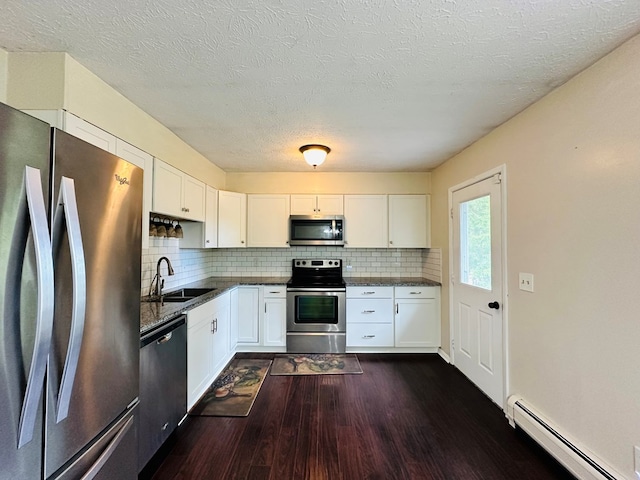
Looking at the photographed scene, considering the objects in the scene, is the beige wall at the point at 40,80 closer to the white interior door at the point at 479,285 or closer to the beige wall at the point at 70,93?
the beige wall at the point at 70,93

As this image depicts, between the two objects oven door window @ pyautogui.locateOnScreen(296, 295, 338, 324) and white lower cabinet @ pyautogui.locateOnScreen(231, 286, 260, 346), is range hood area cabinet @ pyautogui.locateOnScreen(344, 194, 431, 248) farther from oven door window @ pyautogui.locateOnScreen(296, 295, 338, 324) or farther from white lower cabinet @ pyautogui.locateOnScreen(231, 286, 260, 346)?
white lower cabinet @ pyautogui.locateOnScreen(231, 286, 260, 346)

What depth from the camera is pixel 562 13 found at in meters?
1.23

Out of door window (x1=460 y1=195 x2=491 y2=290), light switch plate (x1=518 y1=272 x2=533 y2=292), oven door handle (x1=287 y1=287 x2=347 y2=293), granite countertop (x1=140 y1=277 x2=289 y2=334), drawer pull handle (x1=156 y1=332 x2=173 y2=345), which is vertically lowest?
drawer pull handle (x1=156 y1=332 x2=173 y2=345)

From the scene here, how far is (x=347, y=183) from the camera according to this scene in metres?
4.02

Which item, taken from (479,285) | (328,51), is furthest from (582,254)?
(328,51)

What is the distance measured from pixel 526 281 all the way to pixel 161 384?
103 inches

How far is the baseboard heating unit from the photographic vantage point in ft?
5.00

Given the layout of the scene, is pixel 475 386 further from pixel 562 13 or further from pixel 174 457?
pixel 562 13

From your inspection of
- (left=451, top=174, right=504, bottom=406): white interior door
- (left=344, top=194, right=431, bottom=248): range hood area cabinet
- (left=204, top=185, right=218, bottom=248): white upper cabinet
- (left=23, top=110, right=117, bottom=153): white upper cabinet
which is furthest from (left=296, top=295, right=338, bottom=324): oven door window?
(left=23, top=110, right=117, bottom=153): white upper cabinet

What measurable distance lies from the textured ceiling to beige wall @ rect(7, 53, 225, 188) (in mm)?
57

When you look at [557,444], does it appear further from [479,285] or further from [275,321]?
[275,321]

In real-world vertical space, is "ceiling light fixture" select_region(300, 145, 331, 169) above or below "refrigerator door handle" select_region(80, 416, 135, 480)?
above

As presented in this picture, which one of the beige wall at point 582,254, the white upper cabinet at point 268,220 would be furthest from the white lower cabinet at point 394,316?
the beige wall at point 582,254

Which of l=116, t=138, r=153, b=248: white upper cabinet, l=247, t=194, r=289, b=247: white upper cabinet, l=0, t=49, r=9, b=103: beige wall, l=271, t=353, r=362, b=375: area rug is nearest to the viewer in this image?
l=0, t=49, r=9, b=103: beige wall
